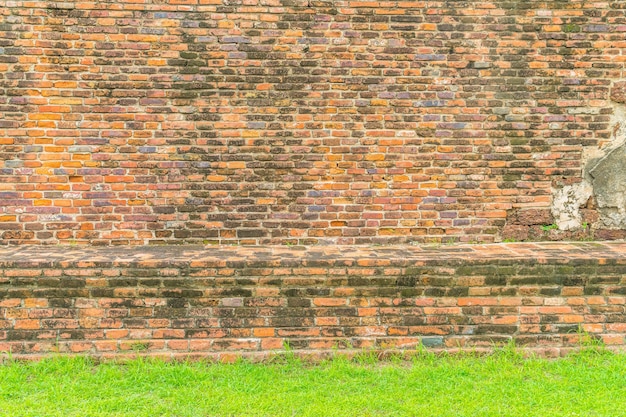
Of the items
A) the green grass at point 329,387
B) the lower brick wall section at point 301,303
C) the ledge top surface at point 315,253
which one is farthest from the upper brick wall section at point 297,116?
the green grass at point 329,387

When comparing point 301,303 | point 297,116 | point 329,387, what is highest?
point 297,116

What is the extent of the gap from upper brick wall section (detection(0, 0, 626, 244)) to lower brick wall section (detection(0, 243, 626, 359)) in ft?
2.16

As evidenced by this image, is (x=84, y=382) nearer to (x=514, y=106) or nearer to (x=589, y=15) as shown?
(x=514, y=106)

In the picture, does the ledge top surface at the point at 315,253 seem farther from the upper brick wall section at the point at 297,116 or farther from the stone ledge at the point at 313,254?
the upper brick wall section at the point at 297,116

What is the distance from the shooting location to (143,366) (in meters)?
3.21

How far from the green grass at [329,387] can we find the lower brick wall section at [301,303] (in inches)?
5.9

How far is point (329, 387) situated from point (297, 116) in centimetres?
221

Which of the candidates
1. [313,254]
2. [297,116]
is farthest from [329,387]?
[297,116]

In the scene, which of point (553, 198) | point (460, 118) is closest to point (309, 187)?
point (460, 118)

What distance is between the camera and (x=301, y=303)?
11.1 ft

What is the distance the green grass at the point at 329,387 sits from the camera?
2.68 meters

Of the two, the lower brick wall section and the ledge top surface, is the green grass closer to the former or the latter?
the lower brick wall section

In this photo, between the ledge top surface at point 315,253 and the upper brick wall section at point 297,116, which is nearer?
the ledge top surface at point 315,253

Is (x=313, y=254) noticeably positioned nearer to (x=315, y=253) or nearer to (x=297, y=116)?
(x=315, y=253)
